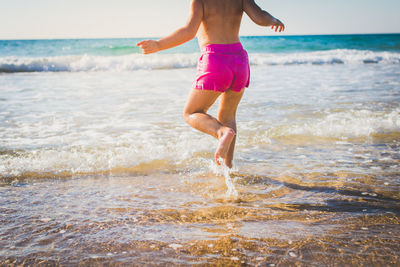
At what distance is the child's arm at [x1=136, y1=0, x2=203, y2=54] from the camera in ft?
8.34

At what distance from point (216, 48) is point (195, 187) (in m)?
1.31

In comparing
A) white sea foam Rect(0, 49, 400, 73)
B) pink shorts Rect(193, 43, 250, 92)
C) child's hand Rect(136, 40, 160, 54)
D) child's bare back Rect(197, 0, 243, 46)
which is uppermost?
child's bare back Rect(197, 0, 243, 46)

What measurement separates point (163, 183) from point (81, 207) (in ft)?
2.78

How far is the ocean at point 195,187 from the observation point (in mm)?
1913

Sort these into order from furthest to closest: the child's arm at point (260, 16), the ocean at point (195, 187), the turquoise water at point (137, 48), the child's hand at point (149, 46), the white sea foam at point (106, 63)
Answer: the turquoise water at point (137, 48) → the white sea foam at point (106, 63) → the child's arm at point (260, 16) → the child's hand at point (149, 46) → the ocean at point (195, 187)

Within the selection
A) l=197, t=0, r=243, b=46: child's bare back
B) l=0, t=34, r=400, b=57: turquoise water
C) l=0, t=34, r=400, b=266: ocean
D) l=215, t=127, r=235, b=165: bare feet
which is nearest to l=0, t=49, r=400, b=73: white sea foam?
l=0, t=34, r=400, b=57: turquoise water

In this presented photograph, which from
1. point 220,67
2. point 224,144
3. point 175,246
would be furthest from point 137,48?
point 175,246

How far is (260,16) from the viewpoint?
277 centimetres

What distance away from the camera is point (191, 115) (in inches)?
112

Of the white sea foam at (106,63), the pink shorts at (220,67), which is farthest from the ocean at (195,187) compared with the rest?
the white sea foam at (106,63)

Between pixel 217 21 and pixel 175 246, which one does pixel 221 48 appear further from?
pixel 175 246

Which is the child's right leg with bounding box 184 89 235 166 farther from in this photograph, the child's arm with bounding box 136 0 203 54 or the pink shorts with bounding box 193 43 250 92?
the child's arm with bounding box 136 0 203 54

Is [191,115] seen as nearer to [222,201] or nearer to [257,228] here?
[222,201]

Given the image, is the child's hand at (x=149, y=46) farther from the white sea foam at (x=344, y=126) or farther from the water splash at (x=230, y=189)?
the white sea foam at (x=344, y=126)
